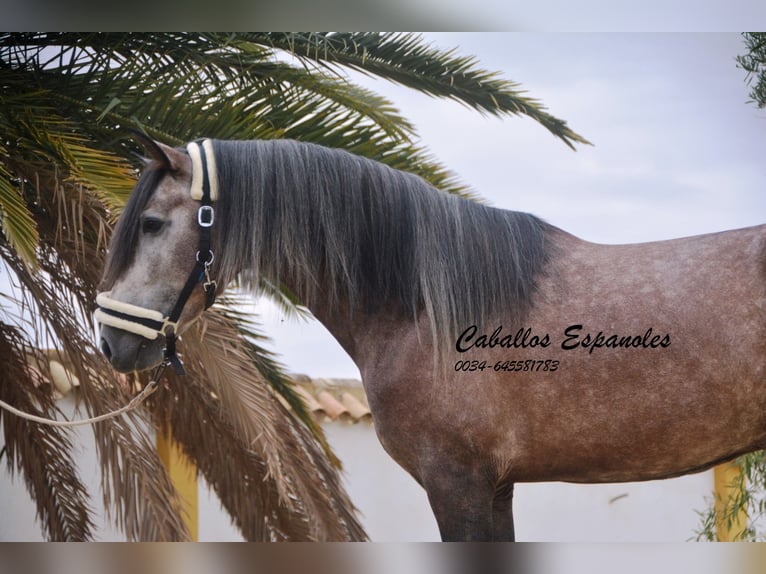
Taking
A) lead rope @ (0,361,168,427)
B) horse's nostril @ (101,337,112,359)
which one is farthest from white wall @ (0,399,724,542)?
horse's nostril @ (101,337,112,359)

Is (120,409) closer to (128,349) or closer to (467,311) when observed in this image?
(128,349)

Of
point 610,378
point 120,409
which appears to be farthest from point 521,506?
point 120,409

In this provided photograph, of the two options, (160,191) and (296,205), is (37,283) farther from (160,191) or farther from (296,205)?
(296,205)

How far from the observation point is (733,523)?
136 inches

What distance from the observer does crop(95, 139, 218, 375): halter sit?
233cm

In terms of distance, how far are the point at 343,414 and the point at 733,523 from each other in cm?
177

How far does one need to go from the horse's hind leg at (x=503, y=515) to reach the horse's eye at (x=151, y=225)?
1.32 m

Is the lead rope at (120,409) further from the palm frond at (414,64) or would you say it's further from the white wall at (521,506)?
the palm frond at (414,64)

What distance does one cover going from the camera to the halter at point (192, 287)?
233cm

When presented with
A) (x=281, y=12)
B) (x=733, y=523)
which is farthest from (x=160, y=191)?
(x=733, y=523)

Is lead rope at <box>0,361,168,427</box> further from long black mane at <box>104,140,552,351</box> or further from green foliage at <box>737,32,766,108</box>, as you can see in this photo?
green foliage at <box>737,32,766,108</box>

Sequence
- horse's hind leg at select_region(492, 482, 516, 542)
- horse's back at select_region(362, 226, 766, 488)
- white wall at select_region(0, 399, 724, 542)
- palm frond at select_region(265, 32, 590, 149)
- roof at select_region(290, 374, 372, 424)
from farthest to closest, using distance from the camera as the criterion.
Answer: roof at select_region(290, 374, 372, 424)
palm frond at select_region(265, 32, 590, 149)
white wall at select_region(0, 399, 724, 542)
horse's hind leg at select_region(492, 482, 516, 542)
horse's back at select_region(362, 226, 766, 488)

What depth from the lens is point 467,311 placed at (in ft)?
→ 8.02

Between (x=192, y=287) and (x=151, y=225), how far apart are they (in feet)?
0.71
